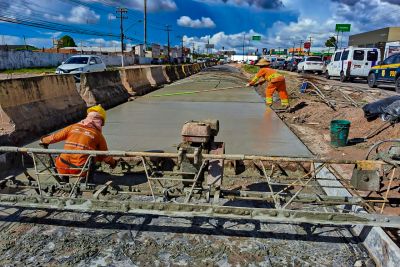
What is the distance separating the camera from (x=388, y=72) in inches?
551

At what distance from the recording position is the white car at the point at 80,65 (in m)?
15.6

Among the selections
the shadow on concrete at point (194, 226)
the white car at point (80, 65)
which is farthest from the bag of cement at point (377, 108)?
the white car at point (80, 65)

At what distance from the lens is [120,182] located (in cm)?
475

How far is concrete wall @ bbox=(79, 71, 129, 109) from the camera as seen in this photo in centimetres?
843

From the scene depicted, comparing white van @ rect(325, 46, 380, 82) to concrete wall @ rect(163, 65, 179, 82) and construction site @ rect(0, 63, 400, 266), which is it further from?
construction site @ rect(0, 63, 400, 266)

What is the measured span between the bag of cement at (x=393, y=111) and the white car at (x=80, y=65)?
1301cm

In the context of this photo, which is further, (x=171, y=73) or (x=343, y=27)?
(x=343, y=27)

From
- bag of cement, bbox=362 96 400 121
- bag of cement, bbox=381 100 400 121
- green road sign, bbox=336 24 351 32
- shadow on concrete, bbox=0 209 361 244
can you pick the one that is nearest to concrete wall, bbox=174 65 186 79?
bag of cement, bbox=362 96 400 121

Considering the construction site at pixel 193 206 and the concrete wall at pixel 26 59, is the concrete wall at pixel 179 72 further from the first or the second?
the construction site at pixel 193 206

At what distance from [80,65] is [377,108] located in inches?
522

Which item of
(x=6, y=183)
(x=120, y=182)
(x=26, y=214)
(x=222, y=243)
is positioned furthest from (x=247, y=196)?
(x=6, y=183)

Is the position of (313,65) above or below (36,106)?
above

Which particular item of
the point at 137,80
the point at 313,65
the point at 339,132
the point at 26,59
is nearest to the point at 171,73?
the point at 137,80

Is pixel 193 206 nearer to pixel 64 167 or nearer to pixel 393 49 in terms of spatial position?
pixel 64 167
